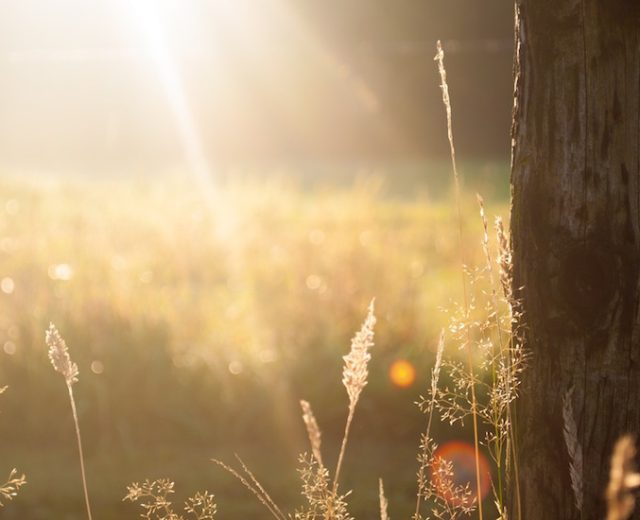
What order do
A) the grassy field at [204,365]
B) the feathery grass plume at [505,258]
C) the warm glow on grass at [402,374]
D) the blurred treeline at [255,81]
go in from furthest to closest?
the blurred treeline at [255,81] < the warm glow on grass at [402,374] < the grassy field at [204,365] < the feathery grass plume at [505,258]

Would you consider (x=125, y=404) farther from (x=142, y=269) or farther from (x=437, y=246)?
(x=437, y=246)

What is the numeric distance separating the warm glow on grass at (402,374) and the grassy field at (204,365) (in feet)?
0.12

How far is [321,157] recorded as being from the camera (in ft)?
75.4

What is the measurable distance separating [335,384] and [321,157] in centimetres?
1810

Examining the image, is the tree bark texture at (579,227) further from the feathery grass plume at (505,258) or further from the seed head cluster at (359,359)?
the seed head cluster at (359,359)

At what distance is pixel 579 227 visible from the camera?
1790 mm

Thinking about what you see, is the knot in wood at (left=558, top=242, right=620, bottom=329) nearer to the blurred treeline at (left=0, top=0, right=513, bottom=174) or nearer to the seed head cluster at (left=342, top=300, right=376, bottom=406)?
the seed head cluster at (left=342, top=300, right=376, bottom=406)

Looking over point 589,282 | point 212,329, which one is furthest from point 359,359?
point 212,329

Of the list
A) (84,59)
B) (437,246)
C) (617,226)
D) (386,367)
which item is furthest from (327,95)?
(617,226)

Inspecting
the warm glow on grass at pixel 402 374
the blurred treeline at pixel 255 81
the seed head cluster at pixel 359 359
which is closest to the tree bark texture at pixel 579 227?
the seed head cluster at pixel 359 359

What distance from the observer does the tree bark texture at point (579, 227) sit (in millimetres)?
1766

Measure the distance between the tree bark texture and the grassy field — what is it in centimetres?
274

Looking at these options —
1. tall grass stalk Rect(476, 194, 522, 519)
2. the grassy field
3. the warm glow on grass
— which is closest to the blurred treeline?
the grassy field

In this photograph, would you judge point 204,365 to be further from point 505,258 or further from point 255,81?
point 255,81
